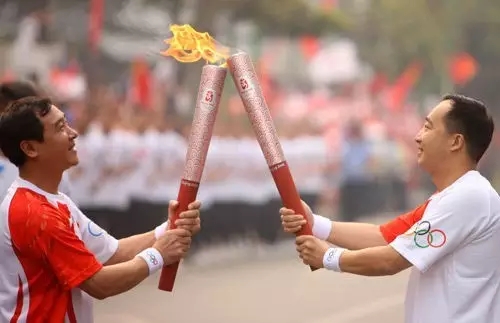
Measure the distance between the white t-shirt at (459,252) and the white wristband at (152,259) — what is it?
1.83 feet

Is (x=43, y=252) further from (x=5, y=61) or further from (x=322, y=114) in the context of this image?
(x=322, y=114)

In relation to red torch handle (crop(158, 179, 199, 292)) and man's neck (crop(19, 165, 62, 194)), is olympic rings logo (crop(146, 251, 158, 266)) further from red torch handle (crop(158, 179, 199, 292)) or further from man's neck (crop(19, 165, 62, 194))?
man's neck (crop(19, 165, 62, 194))

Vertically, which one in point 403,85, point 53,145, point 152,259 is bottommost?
point 152,259

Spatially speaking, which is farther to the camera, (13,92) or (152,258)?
(13,92)

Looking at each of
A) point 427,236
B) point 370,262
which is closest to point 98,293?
point 370,262

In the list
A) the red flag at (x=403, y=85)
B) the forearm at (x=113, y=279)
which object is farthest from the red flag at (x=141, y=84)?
the forearm at (x=113, y=279)

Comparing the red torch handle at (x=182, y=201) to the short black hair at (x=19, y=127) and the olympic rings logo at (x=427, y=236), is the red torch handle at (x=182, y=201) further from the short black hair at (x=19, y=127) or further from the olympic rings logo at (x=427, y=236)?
the olympic rings logo at (x=427, y=236)

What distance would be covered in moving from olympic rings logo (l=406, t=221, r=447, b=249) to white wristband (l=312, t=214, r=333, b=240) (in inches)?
17.3

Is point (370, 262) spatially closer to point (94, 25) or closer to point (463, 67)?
point (94, 25)

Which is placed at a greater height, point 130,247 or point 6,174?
point 6,174

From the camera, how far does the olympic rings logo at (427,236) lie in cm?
205

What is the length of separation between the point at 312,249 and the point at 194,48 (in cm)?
59

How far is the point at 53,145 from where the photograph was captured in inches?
83.6

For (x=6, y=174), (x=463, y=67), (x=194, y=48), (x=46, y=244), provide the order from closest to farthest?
(x=46, y=244) → (x=194, y=48) → (x=6, y=174) → (x=463, y=67)
